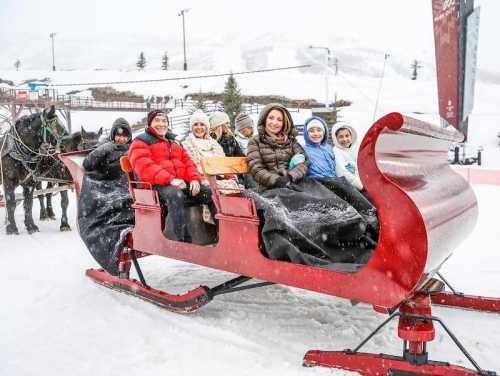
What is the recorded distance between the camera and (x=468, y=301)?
335 cm

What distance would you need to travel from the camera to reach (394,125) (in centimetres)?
211

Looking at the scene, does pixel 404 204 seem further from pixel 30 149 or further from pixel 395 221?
pixel 30 149

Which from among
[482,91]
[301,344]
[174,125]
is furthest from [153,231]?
[482,91]

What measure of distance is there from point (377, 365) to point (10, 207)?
6.23m

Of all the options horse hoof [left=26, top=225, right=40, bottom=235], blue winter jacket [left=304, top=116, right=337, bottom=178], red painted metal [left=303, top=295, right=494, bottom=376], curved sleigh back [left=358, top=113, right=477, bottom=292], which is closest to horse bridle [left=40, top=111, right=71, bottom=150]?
horse hoof [left=26, top=225, right=40, bottom=235]

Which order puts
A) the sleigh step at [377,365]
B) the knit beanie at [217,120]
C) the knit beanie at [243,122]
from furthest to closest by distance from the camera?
the knit beanie at [243,122] < the knit beanie at [217,120] < the sleigh step at [377,365]

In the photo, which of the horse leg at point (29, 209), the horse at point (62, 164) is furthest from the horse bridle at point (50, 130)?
the horse leg at point (29, 209)

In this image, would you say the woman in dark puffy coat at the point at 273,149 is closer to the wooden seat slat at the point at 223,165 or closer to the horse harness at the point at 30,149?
the wooden seat slat at the point at 223,165

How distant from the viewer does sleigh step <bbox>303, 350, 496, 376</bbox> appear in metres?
2.23

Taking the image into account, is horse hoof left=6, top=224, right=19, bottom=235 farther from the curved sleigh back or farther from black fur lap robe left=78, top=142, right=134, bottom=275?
the curved sleigh back

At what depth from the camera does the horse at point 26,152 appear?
7.07 m

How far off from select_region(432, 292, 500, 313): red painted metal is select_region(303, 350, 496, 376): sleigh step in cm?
119

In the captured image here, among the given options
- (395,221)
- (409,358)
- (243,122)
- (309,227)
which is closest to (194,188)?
(309,227)

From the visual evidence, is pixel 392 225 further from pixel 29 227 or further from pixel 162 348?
pixel 29 227
